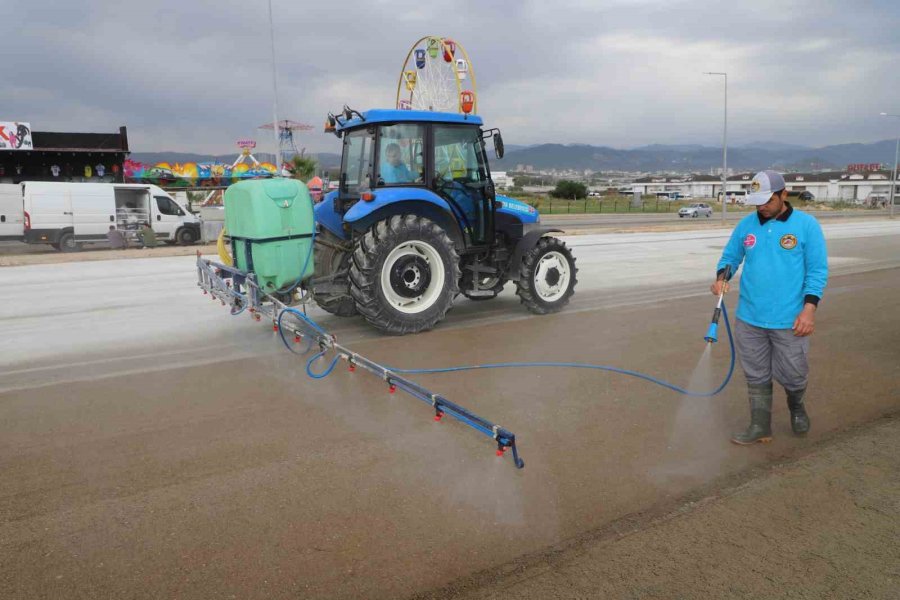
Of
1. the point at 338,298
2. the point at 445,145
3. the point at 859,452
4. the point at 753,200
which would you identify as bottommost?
the point at 859,452

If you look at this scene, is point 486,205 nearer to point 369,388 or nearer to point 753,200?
point 369,388

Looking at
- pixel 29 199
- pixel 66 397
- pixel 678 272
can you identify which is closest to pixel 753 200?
pixel 66 397

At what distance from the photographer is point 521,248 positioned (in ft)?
27.8

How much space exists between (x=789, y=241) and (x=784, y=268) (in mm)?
178

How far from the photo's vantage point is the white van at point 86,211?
18062 mm

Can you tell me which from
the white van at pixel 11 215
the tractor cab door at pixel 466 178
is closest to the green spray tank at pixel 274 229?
the tractor cab door at pixel 466 178

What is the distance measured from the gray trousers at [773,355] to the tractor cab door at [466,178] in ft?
13.8

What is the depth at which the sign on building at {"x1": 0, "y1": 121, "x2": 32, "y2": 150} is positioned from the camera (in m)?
30.3

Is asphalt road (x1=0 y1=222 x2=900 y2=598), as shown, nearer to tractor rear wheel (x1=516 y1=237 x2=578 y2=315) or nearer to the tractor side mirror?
tractor rear wheel (x1=516 y1=237 x2=578 y2=315)

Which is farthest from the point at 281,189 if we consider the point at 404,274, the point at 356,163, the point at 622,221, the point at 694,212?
the point at 694,212

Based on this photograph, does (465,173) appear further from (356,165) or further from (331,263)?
(331,263)

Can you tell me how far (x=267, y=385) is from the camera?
565 centimetres

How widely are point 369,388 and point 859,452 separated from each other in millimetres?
3643

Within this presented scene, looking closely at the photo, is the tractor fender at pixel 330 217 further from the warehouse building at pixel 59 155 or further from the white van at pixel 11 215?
the warehouse building at pixel 59 155
